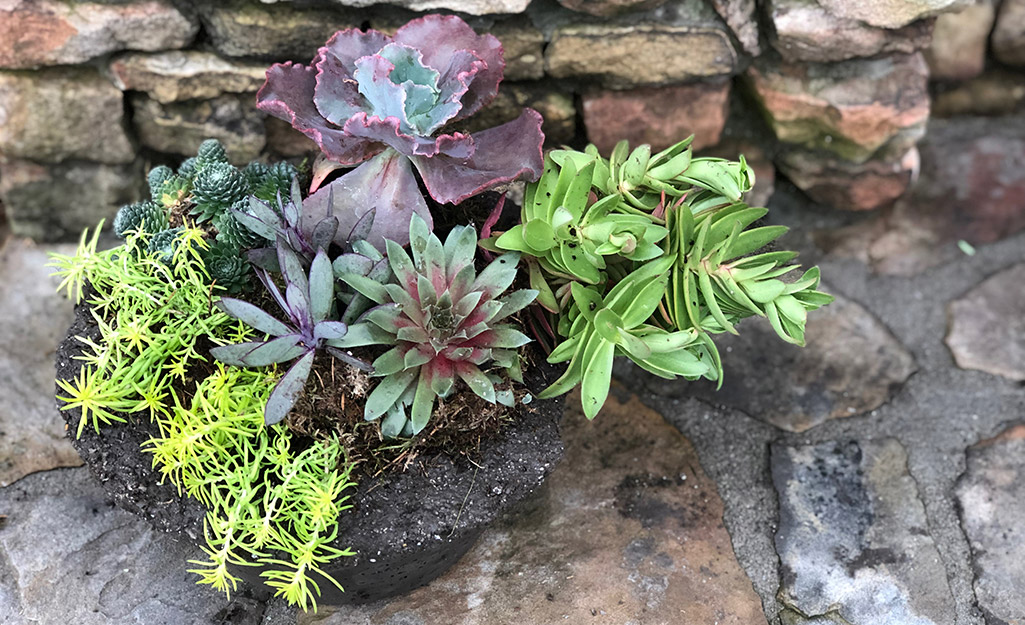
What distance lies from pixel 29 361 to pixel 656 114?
1522 mm

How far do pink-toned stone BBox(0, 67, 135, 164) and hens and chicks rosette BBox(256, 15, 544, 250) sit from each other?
2.18ft

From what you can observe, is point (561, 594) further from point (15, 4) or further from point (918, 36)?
point (15, 4)

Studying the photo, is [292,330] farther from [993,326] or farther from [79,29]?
[993,326]

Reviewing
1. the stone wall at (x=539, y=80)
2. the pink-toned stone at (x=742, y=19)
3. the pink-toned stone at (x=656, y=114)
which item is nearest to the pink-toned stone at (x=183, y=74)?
the stone wall at (x=539, y=80)

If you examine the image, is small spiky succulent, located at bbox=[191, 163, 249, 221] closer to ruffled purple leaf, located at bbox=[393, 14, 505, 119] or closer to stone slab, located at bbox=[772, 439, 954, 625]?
ruffled purple leaf, located at bbox=[393, 14, 505, 119]

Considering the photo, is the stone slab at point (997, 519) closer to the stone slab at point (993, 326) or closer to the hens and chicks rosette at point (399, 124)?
the stone slab at point (993, 326)

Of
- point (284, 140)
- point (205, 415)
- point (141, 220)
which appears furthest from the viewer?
point (284, 140)

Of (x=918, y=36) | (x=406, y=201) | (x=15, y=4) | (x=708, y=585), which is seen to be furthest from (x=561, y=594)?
(x=15, y=4)

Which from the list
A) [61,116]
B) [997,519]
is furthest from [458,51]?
[997,519]

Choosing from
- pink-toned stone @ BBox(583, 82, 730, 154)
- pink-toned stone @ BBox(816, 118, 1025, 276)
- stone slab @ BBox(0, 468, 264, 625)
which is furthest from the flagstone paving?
pink-toned stone @ BBox(583, 82, 730, 154)

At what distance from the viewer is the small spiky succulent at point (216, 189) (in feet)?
4.59

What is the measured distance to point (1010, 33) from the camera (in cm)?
221

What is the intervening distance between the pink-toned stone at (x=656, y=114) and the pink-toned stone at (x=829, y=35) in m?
0.19

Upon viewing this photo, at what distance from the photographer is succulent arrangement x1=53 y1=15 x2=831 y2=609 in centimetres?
126
